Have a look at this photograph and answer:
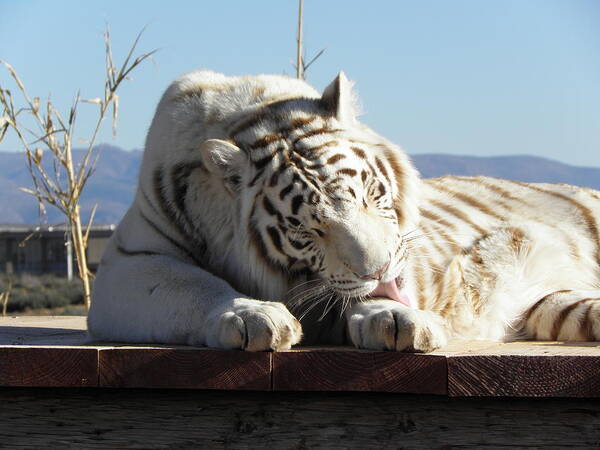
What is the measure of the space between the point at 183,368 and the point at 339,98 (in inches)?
36.3

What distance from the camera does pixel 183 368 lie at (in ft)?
6.70

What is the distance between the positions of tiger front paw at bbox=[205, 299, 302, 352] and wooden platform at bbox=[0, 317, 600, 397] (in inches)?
1.3

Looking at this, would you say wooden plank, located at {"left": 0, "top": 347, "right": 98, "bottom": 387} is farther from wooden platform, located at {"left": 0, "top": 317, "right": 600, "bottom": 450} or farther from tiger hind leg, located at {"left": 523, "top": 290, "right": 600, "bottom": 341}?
tiger hind leg, located at {"left": 523, "top": 290, "right": 600, "bottom": 341}

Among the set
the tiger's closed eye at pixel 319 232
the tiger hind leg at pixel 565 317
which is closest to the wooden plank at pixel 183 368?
the tiger's closed eye at pixel 319 232

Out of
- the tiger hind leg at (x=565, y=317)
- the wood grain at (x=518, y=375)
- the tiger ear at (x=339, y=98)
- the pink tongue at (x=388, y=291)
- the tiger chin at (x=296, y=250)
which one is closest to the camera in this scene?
the wood grain at (x=518, y=375)

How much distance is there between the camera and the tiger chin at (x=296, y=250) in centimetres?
218

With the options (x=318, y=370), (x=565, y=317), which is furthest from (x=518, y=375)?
(x=565, y=317)

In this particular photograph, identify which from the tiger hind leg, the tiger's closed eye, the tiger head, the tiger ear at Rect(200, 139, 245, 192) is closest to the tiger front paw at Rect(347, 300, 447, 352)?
the tiger head

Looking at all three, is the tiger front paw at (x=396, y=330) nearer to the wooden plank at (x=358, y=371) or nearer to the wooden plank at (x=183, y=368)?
the wooden plank at (x=358, y=371)

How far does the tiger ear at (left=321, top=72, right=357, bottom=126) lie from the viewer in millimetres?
2557

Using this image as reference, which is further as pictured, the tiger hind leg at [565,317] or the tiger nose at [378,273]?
the tiger hind leg at [565,317]

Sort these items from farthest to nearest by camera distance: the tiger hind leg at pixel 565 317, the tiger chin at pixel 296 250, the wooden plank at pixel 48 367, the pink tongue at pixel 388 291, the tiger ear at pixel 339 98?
the tiger hind leg at pixel 565 317 < the tiger ear at pixel 339 98 < the pink tongue at pixel 388 291 < the tiger chin at pixel 296 250 < the wooden plank at pixel 48 367

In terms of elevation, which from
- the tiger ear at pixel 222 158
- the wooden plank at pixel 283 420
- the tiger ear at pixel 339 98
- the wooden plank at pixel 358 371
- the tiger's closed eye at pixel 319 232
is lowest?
the wooden plank at pixel 283 420

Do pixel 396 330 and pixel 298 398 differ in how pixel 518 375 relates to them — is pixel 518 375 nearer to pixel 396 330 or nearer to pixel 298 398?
pixel 396 330
